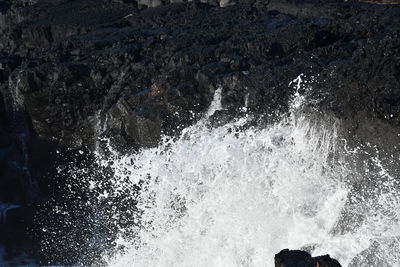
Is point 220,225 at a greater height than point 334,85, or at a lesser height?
lesser

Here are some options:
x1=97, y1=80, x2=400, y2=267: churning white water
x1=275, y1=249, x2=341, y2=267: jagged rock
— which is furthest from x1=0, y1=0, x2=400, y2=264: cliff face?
x1=275, y1=249, x2=341, y2=267: jagged rock

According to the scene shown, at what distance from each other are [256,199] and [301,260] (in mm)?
6712

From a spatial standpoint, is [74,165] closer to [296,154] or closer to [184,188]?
[184,188]

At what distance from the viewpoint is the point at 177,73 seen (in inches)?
710

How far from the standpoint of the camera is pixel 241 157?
15516mm

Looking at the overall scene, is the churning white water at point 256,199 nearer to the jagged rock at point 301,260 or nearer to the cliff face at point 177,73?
the cliff face at point 177,73

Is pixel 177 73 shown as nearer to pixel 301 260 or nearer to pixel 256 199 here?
pixel 256 199

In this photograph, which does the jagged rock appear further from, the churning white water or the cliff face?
the cliff face

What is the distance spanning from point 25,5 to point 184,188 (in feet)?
60.4

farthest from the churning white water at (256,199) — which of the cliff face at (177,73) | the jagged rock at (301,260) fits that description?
the jagged rock at (301,260)

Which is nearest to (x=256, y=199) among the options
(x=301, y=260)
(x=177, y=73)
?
(x=177, y=73)

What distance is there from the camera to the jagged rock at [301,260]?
27.5 feet

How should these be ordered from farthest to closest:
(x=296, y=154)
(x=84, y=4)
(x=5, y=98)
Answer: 1. (x=84, y=4)
2. (x=5, y=98)
3. (x=296, y=154)

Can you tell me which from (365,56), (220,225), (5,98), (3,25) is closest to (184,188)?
(220,225)
